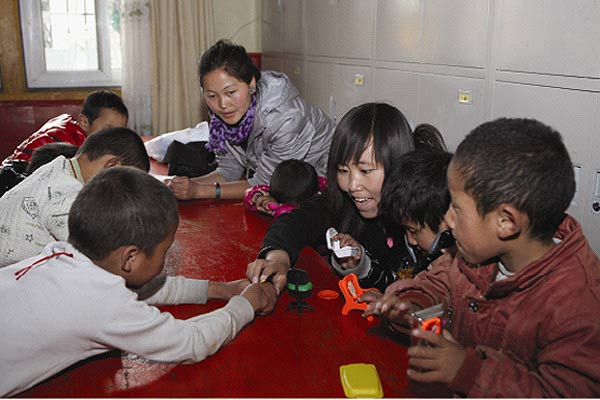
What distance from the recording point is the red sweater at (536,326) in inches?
33.3

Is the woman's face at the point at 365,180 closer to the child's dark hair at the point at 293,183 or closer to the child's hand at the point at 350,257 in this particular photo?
the child's hand at the point at 350,257

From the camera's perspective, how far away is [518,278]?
96cm

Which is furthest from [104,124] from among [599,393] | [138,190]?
[599,393]

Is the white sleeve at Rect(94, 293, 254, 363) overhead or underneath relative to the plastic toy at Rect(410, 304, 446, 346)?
underneath

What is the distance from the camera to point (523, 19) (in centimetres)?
192

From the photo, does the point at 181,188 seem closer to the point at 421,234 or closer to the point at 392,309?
the point at 421,234

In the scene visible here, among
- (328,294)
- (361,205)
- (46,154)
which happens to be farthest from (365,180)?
(46,154)

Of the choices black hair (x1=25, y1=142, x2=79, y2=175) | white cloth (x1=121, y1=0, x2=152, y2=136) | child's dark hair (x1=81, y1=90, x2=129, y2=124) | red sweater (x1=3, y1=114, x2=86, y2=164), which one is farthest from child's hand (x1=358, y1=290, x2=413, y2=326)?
white cloth (x1=121, y1=0, x2=152, y2=136)

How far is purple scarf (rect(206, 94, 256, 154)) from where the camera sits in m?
2.29

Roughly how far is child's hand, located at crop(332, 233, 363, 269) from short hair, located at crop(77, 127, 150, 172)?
2.11 ft

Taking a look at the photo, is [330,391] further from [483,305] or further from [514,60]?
[514,60]

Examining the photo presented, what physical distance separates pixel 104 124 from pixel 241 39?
8.32 feet

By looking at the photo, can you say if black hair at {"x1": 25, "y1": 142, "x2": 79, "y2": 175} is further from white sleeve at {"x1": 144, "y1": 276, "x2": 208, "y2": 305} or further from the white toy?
the white toy

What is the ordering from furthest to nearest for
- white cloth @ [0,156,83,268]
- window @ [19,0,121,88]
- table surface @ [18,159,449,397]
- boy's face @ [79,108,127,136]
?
window @ [19,0,121,88]
boy's face @ [79,108,127,136]
white cloth @ [0,156,83,268]
table surface @ [18,159,449,397]
